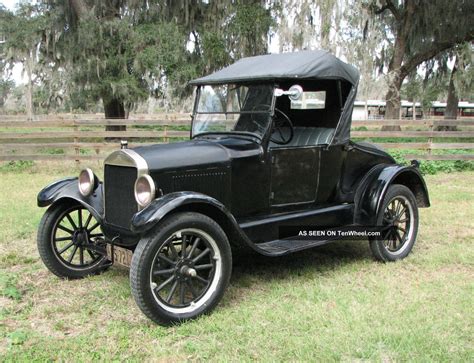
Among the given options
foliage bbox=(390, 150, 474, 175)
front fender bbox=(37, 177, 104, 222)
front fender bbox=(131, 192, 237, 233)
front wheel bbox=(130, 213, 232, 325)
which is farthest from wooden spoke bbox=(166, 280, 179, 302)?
foliage bbox=(390, 150, 474, 175)

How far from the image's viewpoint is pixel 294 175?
4570 millimetres

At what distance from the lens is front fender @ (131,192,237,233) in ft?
11.1

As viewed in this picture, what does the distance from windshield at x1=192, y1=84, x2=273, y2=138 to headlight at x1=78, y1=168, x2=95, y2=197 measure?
1.09 m

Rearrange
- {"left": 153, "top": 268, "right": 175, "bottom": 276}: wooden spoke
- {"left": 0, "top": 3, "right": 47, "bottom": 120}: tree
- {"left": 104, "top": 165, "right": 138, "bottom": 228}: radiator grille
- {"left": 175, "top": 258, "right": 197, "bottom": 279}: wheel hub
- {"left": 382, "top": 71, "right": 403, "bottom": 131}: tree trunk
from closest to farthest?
{"left": 153, "top": 268, "right": 175, "bottom": 276}: wooden spoke < {"left": 175, "top": 258, "right": 197, "bottom": 279}: wheel hub < {"left": 104, "top": 165, "right": 138, "bottom": 228}: radiator grille < {"left": 0, "top": 3, "right": 47, "bottom": 120}: tree < {"left": 382, "top": 71, "right": 403, "bottom": 131}: tree trunk

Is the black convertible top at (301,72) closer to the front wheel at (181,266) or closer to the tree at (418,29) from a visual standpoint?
the front wheel at (181,266)

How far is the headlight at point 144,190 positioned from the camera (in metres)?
3.66

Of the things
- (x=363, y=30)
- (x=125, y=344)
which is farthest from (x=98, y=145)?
(x=363, y=30)

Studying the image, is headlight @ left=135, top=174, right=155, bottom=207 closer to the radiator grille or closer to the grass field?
the radiator grille

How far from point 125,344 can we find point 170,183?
124 cm

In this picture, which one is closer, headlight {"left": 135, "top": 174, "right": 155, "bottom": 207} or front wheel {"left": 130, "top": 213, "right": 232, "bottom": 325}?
front wheel {"left": 130, "top": 213, "right": 232, "bottom": 325}

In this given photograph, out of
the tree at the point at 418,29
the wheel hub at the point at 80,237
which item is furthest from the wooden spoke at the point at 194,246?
the tree at the point at 418,29

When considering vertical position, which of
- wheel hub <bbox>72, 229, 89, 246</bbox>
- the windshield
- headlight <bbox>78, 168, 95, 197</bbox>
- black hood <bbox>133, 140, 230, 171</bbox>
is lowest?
wheel hub <bbox>72, 229, 89, 246</bbox>

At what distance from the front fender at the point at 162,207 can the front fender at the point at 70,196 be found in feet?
3.01

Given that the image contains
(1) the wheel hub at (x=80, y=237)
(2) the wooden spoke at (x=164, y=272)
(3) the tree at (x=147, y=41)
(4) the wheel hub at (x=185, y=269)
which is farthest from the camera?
(3) the tree at (x=147, y=41)
